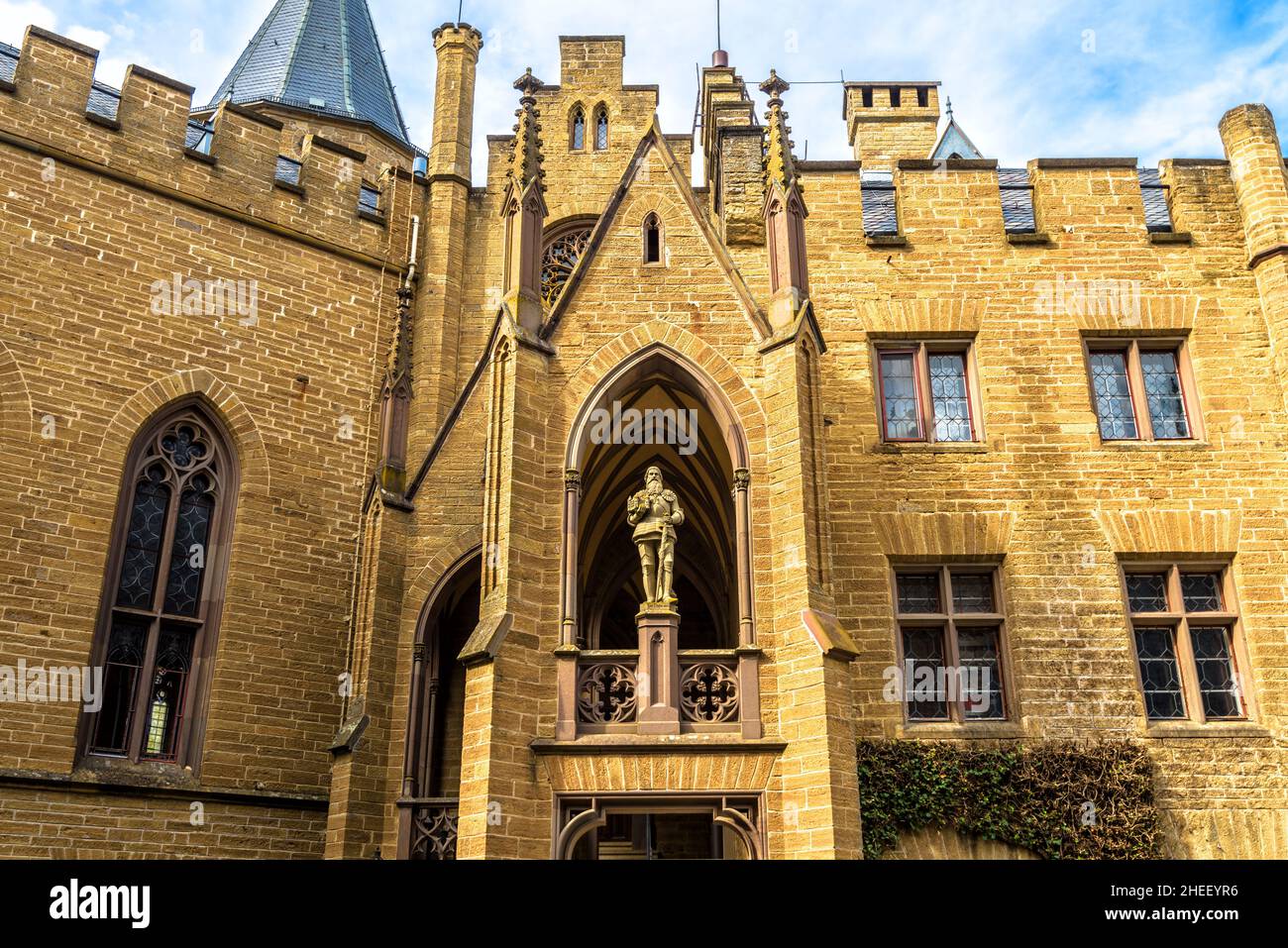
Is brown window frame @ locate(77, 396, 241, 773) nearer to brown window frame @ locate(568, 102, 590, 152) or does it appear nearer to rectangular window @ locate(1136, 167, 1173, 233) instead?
brown window frame @ locate(568, 102, 590, 152)

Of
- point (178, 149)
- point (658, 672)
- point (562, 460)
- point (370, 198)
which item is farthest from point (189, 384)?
point (658, 672)

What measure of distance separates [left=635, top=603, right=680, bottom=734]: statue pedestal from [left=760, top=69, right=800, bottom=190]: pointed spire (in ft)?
15.3

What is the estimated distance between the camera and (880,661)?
12.7 m

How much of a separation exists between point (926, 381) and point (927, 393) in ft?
0.50

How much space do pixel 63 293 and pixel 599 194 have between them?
8596 mm

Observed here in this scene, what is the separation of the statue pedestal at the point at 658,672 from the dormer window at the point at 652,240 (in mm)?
3804

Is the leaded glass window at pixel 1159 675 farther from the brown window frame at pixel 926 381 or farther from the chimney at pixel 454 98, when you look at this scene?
the chimney at pixel 454 98

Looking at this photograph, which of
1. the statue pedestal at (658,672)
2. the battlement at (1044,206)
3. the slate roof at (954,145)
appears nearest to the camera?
the statue pedestal at (658,672)

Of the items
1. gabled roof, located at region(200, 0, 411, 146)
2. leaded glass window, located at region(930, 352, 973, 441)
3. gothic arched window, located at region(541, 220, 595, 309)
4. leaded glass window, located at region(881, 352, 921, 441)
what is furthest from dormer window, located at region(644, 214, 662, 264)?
gabled roof, located at region(200, 0, 411, 146)

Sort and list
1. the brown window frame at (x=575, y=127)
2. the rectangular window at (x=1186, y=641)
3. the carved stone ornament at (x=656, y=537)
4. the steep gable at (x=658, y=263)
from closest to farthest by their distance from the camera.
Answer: the carved stone ornament at (x=656, y=537) → the steep gable at (x=658, y=263) → the rectangular window at (x=1186, y=641) → the brown window frame at (x=575, y=127)

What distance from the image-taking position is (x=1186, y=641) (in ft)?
42.5

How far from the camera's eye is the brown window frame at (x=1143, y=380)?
13938 mm

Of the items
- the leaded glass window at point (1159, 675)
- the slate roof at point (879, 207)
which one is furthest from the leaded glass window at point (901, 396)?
the leaded glass window at point (1159, 675)
